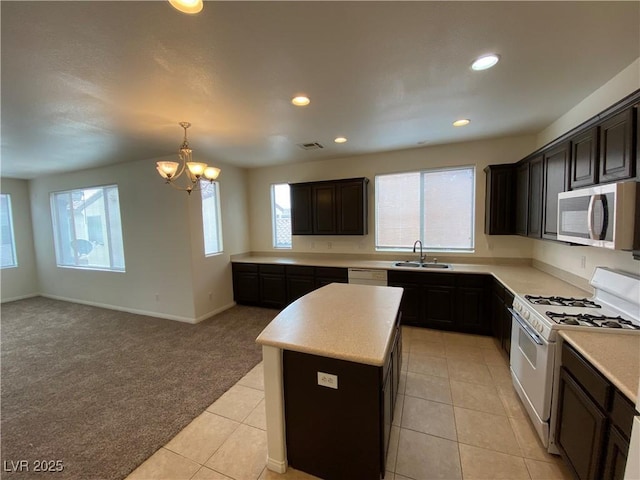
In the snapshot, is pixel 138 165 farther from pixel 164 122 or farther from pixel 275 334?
pixel 275 334

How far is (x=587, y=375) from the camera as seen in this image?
1.40 metres

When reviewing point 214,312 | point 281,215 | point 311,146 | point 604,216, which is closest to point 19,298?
point 214,312

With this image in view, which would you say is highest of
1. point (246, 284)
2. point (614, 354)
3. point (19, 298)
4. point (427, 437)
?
point (614, 354)

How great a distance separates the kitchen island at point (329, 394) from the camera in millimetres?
1453

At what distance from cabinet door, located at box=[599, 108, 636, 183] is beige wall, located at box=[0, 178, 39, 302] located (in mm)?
9515

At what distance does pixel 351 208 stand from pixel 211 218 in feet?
8.17

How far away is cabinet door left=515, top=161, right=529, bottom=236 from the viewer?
10.0ft

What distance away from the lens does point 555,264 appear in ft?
10.0

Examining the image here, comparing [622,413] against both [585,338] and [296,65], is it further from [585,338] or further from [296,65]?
[296,65]

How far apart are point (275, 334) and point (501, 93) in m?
2.74

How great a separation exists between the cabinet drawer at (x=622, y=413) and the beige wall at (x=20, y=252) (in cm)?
928

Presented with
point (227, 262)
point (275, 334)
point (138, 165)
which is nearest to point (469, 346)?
point (275, 334)

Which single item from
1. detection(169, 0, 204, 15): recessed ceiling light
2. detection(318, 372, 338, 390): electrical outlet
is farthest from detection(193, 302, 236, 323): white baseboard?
detection(169, 0, 204, 15): recessed ceiling light

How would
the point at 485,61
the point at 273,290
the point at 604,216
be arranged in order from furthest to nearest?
the point at 273,290, the point at 485,61, the point at 604,216
